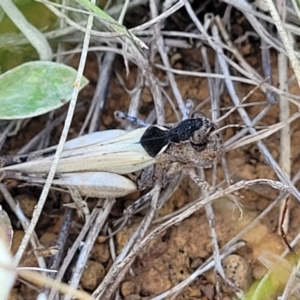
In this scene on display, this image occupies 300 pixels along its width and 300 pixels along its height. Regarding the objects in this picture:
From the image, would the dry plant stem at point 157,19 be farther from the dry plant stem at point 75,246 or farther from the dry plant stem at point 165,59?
the dry plant stem at point 75,246

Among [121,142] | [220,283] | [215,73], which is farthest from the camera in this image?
[215,73]

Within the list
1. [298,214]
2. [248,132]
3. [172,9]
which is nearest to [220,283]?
[298,214]

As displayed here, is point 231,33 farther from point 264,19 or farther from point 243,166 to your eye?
point 243,166

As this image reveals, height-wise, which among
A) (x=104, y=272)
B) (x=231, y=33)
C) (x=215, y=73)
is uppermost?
(x=231, y=33)

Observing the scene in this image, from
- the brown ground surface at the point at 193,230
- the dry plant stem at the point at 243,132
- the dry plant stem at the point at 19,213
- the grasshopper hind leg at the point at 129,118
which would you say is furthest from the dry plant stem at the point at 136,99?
the dry plant stem at the point at 19,213

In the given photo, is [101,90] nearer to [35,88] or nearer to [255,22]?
[35,88]
